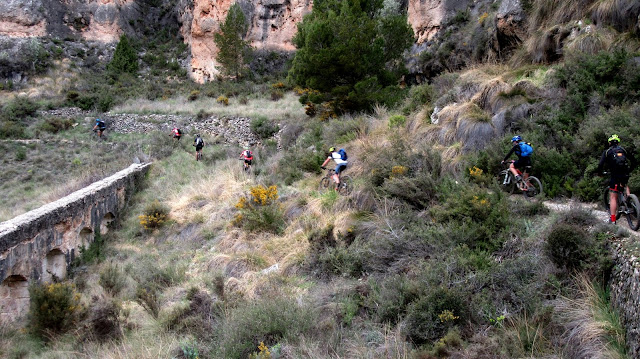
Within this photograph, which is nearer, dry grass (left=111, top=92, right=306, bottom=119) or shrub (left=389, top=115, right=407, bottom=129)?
shrub (left=389, top=115, right=407, bottom=129)

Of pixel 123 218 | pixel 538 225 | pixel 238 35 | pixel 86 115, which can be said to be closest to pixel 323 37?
pixel 123 218

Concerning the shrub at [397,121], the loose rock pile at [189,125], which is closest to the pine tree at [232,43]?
the loose rock pile at [189,125]

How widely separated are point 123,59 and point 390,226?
123ft

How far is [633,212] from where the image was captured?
504 cm

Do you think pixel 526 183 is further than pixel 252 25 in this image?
No

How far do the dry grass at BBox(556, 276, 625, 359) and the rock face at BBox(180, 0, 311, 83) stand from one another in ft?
121

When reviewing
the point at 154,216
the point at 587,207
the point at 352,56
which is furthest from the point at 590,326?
the point at 352,56

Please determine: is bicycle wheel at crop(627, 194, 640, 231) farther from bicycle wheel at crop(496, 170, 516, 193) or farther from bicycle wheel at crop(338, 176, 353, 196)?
bicycle wheel at crop(338, 176, 353, 196)

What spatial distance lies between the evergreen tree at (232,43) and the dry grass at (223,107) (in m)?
5.57

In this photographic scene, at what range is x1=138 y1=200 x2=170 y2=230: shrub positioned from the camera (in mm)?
10602

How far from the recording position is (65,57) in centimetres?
3666

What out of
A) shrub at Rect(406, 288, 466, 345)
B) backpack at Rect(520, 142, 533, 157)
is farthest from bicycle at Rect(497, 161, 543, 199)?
shrub at Rect(406, 288, 466, 345)

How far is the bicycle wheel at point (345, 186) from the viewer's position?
346 inches

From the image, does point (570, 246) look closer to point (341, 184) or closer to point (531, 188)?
point (531, 188)
